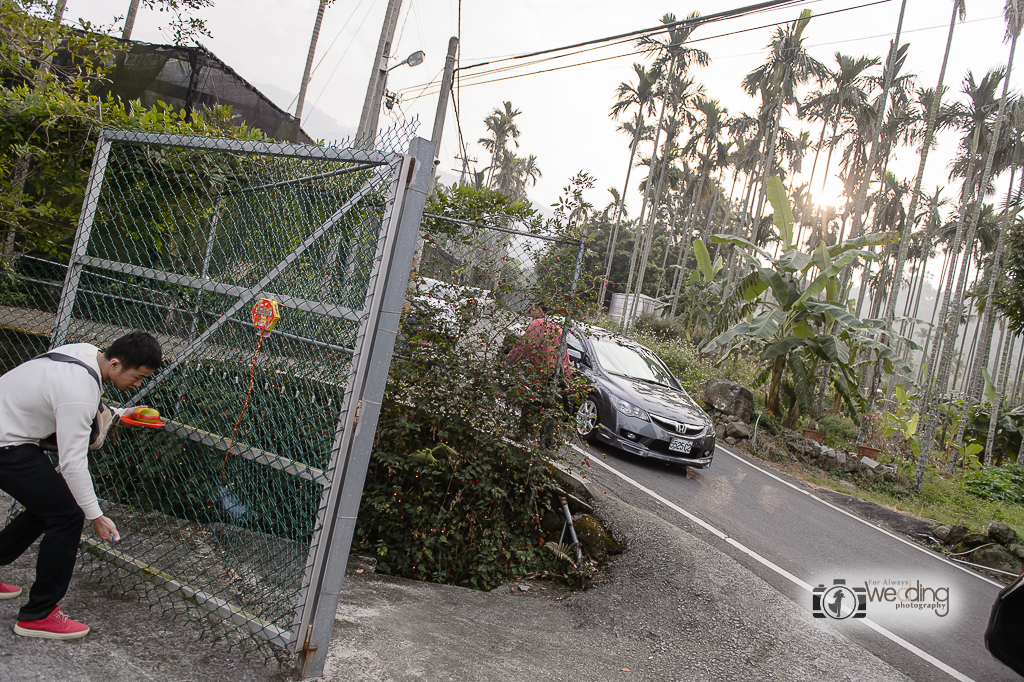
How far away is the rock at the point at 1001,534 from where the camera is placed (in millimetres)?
8164

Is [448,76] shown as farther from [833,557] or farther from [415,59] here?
[833,557]

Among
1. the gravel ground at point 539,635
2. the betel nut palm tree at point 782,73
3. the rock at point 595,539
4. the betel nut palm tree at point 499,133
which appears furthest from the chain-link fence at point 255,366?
the betel nut palm tree at point 499,133

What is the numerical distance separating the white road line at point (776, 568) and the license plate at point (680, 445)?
88cm

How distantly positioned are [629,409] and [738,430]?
5.50m

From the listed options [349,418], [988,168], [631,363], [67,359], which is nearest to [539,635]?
[349,418]

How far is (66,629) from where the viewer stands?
104 inches

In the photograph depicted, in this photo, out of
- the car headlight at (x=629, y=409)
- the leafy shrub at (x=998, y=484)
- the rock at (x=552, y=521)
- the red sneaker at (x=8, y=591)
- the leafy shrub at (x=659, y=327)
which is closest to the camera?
the red sneaker at (x=8, y=591)

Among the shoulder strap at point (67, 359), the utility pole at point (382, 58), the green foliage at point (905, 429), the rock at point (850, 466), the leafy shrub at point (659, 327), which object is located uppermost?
the utility pole at point (382, 58)

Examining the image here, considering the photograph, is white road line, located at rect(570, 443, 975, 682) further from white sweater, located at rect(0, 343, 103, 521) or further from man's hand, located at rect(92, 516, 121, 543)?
white sweater, located at rect(0, 343, 103, 521)

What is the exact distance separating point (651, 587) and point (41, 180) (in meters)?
5.84

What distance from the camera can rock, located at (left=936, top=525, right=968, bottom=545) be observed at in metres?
8.59

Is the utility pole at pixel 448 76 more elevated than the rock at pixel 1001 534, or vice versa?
the utility pole at pixel 448 76

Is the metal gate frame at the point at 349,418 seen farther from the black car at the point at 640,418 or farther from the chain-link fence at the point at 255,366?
the black car at the point at 640,418

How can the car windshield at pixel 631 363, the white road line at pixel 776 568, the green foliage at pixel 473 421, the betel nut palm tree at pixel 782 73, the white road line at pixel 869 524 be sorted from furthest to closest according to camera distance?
the betel nut palm tree at pixel 782 73
the car windshield at pixel 631 363
the white road line at pixel 869 524
the green foliage at pixel 473 421
the white road line at pixel 776 568
